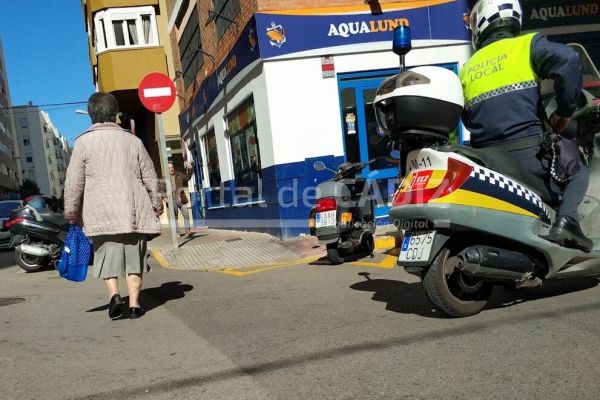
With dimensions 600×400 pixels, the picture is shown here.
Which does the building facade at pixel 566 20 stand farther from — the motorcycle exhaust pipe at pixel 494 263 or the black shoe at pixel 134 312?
the black shoe at pixel 134 312


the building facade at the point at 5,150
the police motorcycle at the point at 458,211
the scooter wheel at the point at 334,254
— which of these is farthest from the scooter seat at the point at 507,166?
the building facade at the point at 5,150

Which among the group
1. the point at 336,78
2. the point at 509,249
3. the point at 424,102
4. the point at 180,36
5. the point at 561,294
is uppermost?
the point at 180,36

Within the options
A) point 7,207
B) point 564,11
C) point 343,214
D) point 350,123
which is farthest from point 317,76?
point 7,207

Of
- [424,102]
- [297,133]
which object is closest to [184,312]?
[424,102]

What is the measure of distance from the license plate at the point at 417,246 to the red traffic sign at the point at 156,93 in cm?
619

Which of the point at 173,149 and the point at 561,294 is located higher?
the point at 173,149

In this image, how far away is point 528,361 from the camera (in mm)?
2785

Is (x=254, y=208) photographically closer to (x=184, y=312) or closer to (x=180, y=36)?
(x=184, y=312)

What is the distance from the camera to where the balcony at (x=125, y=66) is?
1758 centimetres

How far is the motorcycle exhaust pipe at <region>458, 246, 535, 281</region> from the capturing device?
3373mm

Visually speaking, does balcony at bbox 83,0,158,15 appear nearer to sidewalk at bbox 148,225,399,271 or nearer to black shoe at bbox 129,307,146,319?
sidewalk at bbox 148,225,399,271

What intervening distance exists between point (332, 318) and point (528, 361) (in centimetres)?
154

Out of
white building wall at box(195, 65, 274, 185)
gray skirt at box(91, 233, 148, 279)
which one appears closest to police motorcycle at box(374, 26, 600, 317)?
gray skirt at box(91, 233, 148, 279)

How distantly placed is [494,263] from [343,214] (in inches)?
124
